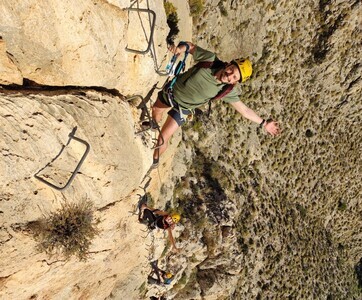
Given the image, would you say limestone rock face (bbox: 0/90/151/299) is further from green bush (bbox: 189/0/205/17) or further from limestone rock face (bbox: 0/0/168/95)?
green bush (bbox: 189/0/205/17)

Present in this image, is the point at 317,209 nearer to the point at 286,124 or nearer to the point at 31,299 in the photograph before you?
the point at 286,124

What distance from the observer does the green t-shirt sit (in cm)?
930

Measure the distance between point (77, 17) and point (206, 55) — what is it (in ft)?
11.2

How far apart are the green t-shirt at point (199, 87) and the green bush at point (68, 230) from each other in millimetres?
3648

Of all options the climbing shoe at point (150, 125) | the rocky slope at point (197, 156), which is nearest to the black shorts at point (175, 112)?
the climbing shoe at point (150, 125)

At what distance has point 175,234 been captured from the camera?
17.4 meters

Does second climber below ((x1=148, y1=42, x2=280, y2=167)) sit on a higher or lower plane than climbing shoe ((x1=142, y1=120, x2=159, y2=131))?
higher

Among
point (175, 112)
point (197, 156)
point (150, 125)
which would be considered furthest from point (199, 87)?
point (197, 156)

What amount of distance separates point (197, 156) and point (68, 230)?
1272cm

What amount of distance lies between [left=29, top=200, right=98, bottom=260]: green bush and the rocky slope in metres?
0.18

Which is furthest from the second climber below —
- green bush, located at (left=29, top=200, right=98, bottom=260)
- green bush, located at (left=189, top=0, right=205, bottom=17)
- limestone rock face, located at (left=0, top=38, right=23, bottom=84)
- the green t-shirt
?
green bush, located at (left=189, top=0, right=205, bottom=17)

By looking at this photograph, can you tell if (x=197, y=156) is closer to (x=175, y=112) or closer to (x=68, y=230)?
(x=175, y=112)

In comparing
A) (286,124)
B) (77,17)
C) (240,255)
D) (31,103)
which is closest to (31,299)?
(31,103)

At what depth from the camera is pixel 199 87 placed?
374 inches
